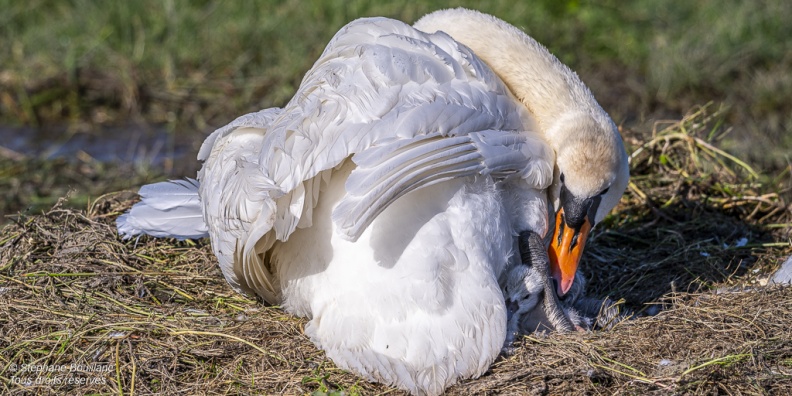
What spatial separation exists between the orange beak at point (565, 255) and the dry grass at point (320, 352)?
308 millimetres

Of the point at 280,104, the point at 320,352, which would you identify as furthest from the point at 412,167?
the point at 280,104

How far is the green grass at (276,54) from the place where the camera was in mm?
7961

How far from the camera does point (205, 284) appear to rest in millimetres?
4793

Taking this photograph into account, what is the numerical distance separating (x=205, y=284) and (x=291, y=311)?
0.68m

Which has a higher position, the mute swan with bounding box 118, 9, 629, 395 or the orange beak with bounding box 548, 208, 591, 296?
the mute swan with bounding box 118, 9, 629, 395

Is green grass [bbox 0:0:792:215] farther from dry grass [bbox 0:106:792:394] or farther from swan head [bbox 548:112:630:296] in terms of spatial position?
swan head [bbox 548:112:630:296]

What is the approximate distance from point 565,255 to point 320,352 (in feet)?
3.87

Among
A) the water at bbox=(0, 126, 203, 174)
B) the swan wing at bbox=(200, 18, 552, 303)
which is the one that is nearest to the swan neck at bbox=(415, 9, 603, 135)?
the swan wing at bbox=(200, 18, 552, 303)

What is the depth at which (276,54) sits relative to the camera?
8.56 m

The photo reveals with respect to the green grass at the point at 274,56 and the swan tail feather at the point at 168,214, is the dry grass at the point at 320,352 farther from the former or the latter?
the green grass at the point at 274,56

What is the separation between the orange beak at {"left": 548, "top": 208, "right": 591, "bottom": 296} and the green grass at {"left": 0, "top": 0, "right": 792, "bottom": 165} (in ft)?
11.6

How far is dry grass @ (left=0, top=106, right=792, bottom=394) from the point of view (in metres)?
3.78

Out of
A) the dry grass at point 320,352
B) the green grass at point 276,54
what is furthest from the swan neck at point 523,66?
the green grass at point 276,54

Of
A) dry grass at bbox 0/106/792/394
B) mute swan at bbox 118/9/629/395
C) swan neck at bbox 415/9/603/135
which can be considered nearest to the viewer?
mute swan at bbox 118/9/629/395
